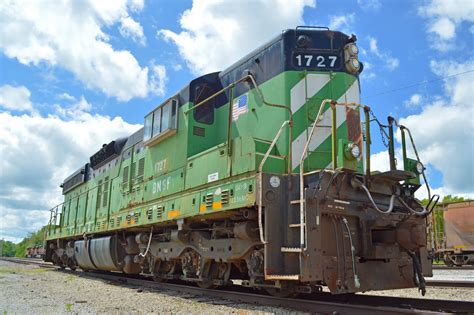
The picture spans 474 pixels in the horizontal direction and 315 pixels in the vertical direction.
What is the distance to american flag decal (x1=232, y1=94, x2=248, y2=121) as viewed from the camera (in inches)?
278

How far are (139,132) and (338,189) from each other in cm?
670

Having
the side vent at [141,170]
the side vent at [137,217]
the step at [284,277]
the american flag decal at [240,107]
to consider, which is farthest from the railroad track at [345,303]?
the side vent at [141,170]

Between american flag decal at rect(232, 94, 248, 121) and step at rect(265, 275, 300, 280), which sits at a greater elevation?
american flag decal at rect(232, 94, 248, 121)

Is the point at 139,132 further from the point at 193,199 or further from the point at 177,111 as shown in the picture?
the point at 193,199

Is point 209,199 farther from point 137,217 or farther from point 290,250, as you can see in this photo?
point 137,217

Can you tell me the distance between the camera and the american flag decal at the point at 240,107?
23.2 ft

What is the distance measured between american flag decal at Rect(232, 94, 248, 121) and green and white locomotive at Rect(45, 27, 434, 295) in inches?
0.8

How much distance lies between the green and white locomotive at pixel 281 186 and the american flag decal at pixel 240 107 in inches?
0.8

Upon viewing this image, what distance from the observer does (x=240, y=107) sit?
23.5 ft

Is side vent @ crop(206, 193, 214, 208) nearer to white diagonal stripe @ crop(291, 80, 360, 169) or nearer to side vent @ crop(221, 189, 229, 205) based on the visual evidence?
side vent @ crop(221, 189, 229, 205)

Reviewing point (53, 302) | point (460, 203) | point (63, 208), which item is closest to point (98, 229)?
point (53, 302)

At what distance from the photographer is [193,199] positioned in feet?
22.4

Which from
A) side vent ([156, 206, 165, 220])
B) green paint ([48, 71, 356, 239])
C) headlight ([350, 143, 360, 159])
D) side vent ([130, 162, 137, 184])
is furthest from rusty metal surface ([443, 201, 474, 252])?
headlight ([350, 143, 360, 159])

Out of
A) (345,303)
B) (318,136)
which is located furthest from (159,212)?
(345,303)
